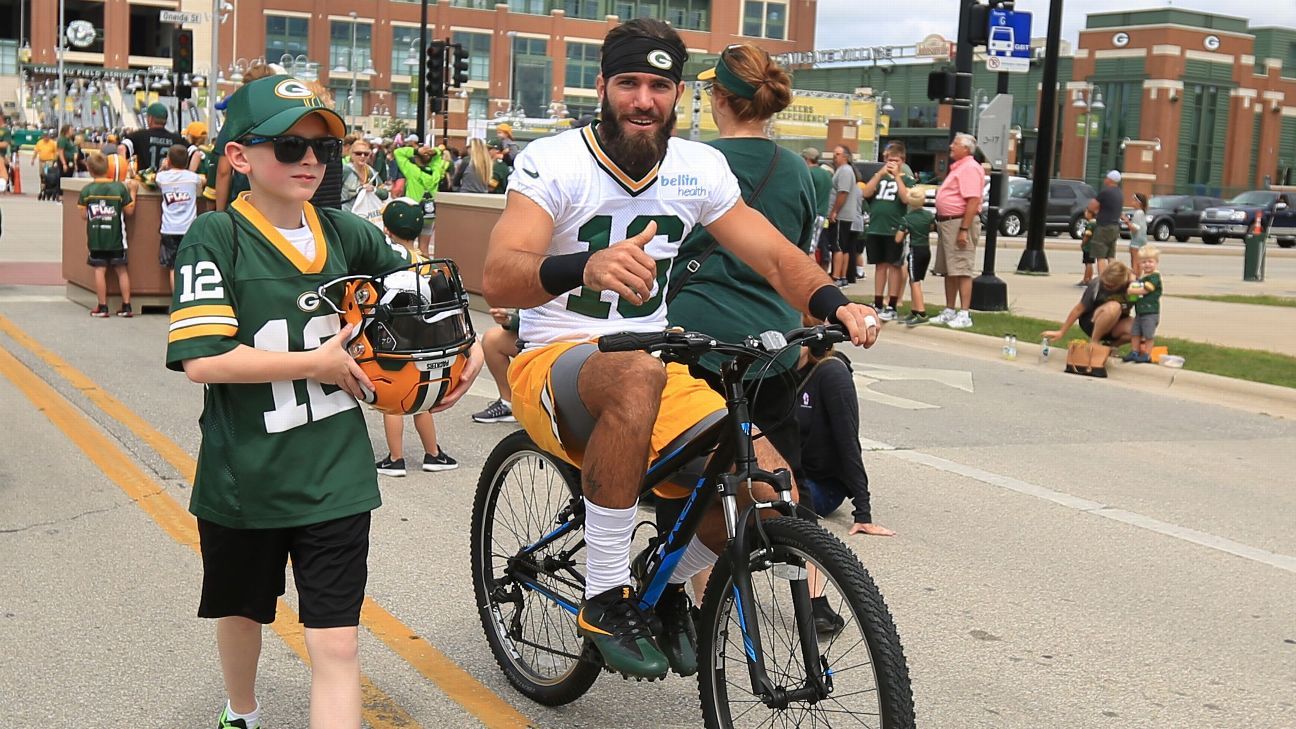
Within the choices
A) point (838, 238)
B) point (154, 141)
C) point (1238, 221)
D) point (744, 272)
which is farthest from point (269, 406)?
point (1238, 221)

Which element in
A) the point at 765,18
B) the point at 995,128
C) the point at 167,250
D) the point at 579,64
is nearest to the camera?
the point at 167,250

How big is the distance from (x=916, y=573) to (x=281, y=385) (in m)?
3.61

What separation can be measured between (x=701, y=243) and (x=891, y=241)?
1194 centimetres

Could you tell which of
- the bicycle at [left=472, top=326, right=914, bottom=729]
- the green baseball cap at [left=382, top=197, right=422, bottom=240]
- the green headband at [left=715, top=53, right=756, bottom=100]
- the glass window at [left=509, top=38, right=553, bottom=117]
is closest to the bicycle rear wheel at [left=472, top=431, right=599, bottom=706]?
the bicycle at [left=472, top=326, right=914, bottom=729]

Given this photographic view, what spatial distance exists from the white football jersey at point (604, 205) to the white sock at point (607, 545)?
0.53 meters

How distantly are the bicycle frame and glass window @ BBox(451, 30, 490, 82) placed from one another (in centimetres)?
10441

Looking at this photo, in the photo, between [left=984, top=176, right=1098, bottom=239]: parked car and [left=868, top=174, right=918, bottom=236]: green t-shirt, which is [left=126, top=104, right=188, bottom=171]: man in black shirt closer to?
[left=868, top=174, right=918, bottom=236]: green t-shirt

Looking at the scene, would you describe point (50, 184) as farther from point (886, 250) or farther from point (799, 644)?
point (799, 644)

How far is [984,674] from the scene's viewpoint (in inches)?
198

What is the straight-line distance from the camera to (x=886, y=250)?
1691 cm

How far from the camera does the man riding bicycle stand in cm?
373

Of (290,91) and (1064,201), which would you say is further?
(1064,201)

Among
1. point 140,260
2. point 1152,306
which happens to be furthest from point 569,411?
point 140,260

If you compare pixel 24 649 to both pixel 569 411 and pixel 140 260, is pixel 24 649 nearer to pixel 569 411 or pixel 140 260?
pixel 569 411
